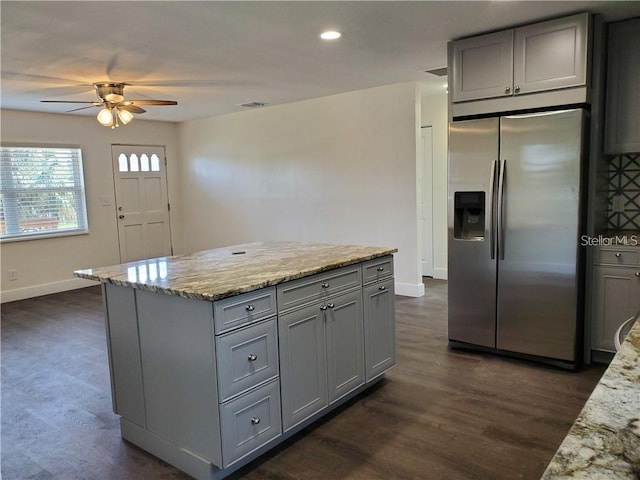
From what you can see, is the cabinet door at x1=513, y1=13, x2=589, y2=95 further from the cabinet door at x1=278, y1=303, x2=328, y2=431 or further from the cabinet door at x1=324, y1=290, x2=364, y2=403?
the cabinet door at x1=278, y1=303, x2=328, y2=431

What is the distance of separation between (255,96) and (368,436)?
4284 millimetres

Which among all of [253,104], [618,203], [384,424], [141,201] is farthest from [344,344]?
[141,201]

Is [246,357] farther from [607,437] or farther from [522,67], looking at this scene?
[522,67]

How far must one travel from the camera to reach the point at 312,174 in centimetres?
618

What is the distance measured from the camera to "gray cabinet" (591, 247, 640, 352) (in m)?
3.20

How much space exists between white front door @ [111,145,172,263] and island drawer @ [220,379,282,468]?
18.1 feet

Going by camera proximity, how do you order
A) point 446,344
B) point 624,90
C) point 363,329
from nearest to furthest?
point 363,329
point 624,90
point 446,344

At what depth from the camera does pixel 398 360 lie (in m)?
3.62

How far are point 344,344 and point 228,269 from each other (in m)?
0.80

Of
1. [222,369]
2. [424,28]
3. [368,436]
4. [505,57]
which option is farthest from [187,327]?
[505,57]

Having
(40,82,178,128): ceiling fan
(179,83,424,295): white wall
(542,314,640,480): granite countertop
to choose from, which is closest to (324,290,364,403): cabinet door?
(542,314,640,480): granite countertop

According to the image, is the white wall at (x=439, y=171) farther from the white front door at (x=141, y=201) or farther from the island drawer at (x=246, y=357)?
the island drawer at (x=246, y=357)

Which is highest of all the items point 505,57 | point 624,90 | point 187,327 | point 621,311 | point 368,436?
point 505,57

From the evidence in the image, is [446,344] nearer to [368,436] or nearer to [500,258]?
[500,258]
